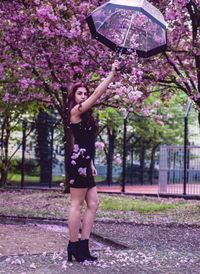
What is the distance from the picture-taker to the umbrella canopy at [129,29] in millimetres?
5469

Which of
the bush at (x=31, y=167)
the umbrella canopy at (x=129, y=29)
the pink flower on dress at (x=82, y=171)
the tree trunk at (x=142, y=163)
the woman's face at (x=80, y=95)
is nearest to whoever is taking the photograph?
the pink flower on dress at (x=82, y=171)

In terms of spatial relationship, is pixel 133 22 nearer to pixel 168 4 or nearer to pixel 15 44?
pixel 168 4

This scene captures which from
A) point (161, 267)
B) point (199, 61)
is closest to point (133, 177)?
point (199, 61)

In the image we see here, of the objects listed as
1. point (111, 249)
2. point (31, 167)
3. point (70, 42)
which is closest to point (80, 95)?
point (111, 249)

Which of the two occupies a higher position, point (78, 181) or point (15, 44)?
point (15, 44)

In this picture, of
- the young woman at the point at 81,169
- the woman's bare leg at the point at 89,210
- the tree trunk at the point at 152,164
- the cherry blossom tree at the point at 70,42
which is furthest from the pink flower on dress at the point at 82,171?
the tree trunk at the point at 152,164

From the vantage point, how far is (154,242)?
19.4 ft

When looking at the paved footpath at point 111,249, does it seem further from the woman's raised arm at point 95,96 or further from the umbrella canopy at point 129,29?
the umbrella canopy at point 129,29

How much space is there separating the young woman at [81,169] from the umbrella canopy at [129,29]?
1.35m

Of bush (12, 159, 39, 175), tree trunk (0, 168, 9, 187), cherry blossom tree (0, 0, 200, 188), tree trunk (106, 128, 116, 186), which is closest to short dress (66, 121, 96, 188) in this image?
cherry blossom tree (0, 0, 200, 188)

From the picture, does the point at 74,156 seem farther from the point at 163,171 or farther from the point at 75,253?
the point at 163,171

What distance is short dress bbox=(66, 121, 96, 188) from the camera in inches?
169

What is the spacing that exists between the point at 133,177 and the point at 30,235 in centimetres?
1379

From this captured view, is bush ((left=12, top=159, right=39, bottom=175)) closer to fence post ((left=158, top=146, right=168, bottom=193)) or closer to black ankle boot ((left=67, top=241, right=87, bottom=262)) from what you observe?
fence post ((left=158, top=146, right=168, bottom=193))
